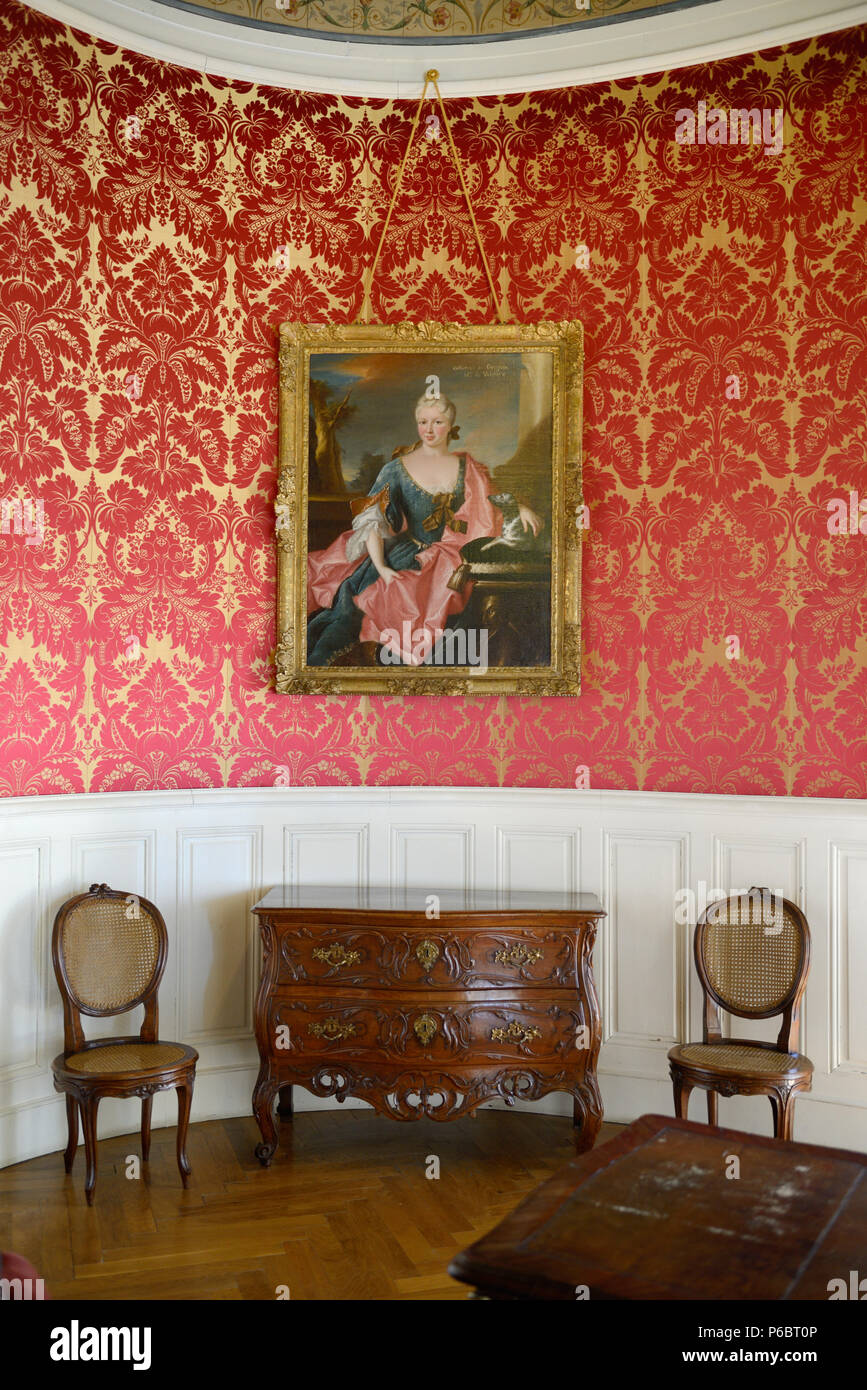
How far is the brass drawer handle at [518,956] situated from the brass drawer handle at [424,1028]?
1.19 ft

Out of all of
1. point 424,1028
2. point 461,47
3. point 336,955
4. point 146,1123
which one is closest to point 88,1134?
point 146,1123

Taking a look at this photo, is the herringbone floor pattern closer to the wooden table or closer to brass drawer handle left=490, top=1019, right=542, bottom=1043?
brass drawer handle left=490, top=1019, right=542, bottom=1043

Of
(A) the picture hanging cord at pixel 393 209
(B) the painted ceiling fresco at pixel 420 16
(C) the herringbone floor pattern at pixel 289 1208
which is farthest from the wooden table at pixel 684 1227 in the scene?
(B) the painted ceiling fresco at pixel 420 16

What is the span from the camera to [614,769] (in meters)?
5.18

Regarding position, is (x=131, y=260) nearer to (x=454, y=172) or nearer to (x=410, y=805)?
(x=454, y=172)

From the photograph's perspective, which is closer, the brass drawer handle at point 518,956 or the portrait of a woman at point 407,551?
the brass drawer handle at point 518,956

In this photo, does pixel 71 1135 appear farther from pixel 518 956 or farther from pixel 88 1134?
pixel 518 956

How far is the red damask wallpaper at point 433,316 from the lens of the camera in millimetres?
4812

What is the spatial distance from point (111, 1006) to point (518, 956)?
174cm

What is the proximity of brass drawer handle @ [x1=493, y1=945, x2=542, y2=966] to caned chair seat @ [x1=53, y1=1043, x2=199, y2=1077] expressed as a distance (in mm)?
1282

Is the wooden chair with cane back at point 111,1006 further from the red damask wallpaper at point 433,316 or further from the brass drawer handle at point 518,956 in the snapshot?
the brass drawer handle at point 518,956

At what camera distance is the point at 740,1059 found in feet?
14.1

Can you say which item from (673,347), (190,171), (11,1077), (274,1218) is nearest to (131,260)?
(190,171)

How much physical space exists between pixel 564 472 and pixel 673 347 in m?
0.76
